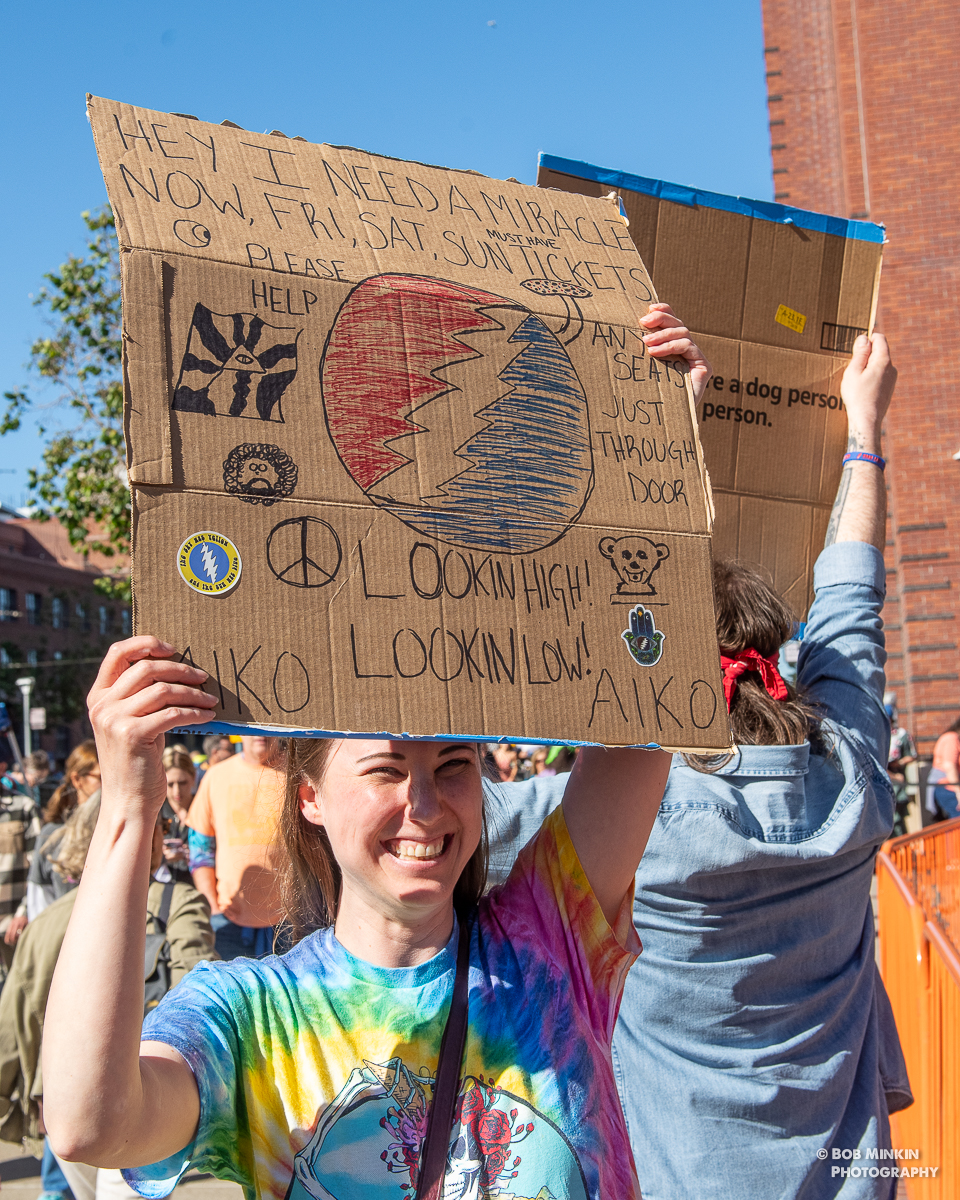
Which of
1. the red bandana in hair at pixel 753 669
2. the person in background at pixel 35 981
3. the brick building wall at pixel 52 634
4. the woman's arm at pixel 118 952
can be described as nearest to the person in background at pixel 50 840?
the person in background at pixel 35 981

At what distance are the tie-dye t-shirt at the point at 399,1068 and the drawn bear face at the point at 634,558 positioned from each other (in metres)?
0.49

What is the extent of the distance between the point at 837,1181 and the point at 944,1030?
1.35 m

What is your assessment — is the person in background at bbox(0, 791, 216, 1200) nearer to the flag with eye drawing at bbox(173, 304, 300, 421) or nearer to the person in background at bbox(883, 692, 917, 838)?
the flag with eye drawing at bbox(173, 304, 300, 421)

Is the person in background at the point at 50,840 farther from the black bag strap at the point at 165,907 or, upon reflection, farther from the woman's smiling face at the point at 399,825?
the woman's smiling face at the point at 399,825

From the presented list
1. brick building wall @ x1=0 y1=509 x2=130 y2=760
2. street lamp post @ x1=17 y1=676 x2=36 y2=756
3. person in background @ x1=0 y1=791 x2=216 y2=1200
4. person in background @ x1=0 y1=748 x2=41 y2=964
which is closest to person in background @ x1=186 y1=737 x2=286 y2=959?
person in background @ x1=0 y1=791 x2=216 y2=1200

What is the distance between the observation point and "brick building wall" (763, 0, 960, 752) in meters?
14.0

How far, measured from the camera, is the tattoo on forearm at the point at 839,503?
7.77 feet

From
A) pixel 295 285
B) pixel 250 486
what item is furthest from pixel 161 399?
pixel 295 285

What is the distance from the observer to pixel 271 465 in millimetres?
1428

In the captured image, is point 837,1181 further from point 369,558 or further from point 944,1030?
point 369,558

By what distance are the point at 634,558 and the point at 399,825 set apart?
0.53 meters

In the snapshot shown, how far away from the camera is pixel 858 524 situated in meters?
2.33

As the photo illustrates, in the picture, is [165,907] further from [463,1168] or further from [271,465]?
[271,465]

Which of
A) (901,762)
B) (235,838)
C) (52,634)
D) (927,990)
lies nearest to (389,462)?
(927,990)
